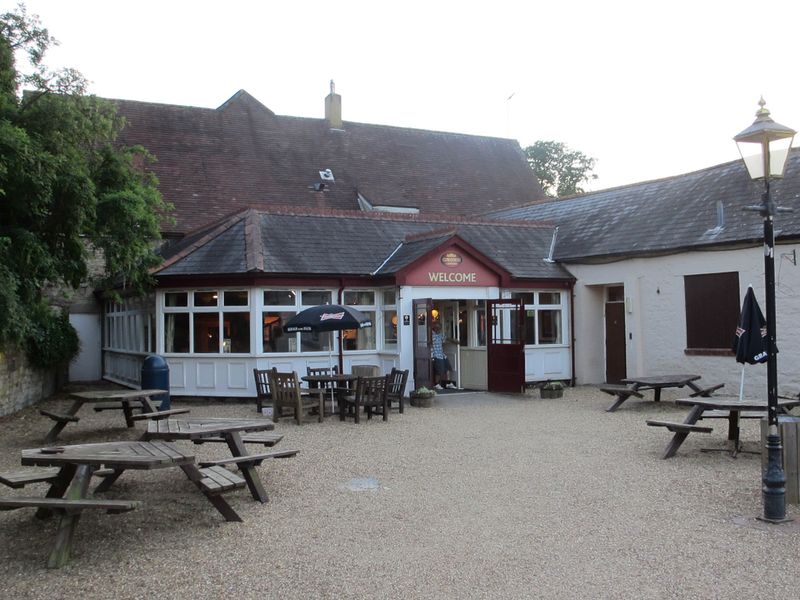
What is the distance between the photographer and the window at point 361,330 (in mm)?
17625

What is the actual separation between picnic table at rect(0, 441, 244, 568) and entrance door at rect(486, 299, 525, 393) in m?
11.0

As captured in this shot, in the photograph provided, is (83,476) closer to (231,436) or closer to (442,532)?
(231,436)

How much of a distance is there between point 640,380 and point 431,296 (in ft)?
16.6

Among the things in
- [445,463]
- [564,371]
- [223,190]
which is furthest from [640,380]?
[223,190]

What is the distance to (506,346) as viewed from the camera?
1752 centimetres

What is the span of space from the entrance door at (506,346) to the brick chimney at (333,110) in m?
15.5

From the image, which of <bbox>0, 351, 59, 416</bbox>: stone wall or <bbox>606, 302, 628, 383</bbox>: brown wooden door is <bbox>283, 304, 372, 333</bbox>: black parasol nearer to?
<bbox>0, 351, 59, 416</bbox>: stone wall

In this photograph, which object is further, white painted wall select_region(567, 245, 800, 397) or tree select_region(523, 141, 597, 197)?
tree select_region(523, 141, 597, 197)

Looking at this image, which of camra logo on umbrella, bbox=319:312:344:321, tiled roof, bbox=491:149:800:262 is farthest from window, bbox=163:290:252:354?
tiled roof, bbox=491:149:800:262

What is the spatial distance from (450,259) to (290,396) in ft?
19.1

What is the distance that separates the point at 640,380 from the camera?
14.7 m

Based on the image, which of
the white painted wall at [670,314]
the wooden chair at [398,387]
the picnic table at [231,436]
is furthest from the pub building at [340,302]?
the picnic table at [231,436]

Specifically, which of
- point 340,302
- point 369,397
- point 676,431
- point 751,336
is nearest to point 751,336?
point 751,336

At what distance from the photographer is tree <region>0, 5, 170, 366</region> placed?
1087 centimetres
